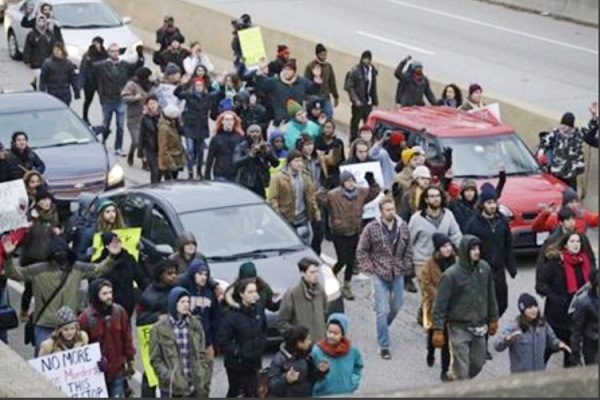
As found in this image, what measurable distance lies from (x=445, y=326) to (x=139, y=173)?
382 inches

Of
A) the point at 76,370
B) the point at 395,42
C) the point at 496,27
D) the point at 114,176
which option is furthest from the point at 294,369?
the point at 496,27

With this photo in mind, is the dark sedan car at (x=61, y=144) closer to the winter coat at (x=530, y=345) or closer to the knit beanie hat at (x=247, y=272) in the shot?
the knit beanie hat at (x=247, y=272)

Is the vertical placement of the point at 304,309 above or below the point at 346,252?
above

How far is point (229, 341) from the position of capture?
1350 centimetres

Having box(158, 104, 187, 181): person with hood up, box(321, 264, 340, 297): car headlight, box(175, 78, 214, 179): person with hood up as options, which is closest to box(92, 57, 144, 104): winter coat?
box(175, 78, 214, 179): person with hood up

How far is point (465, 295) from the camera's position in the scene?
14023 millimetres

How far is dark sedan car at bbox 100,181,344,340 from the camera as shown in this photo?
1570 cm

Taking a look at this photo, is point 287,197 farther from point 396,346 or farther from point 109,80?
point 109,80

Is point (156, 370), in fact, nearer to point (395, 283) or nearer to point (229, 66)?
point (395, 283)

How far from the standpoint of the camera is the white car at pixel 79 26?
29688 millimetres

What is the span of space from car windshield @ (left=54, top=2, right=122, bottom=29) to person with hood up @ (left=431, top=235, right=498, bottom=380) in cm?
1729

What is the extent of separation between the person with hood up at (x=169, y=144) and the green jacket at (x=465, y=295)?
7.79 meters

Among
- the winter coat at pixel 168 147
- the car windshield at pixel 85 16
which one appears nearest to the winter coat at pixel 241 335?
the winter coat at pixel 168 147

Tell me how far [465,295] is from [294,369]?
2.39 meters
